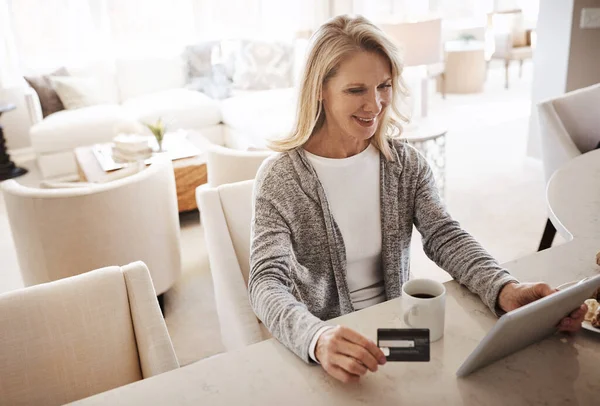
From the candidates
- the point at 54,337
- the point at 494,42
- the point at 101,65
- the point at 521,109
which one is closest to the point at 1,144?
the point at 101,65

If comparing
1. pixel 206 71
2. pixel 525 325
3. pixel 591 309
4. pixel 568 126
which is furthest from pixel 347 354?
pixel 206 71

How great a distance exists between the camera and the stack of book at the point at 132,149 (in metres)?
3.55

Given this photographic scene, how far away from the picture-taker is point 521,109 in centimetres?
574

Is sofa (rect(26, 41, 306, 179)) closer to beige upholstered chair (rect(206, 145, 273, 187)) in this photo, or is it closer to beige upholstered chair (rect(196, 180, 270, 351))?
beige upholstered chair (rect(206, 145, 273, 187))

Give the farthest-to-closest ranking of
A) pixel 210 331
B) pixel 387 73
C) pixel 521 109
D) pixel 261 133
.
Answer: pixel 521 109 < pixel 261 133 < pixel 210 331 < pixel 387 73

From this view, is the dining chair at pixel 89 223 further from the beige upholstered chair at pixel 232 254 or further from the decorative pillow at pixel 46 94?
the decorative pillow at pixel 46 94

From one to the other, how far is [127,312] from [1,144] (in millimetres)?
4094

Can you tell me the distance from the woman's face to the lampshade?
202 centimetres

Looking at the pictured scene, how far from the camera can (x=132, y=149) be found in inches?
140

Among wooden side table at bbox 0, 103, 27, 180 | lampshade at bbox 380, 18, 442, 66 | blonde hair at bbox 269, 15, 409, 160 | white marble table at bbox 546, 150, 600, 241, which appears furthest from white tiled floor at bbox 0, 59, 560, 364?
blonde hair at bbox 269, 15, 409, 160

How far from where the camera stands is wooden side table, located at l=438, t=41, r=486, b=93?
646 centimetres

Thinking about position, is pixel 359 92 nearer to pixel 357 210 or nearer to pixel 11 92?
pixel 357 210

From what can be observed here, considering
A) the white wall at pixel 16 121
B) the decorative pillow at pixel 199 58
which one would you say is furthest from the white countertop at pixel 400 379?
the white wall at pixel 16 121

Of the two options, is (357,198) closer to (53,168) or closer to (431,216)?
(431,216)
